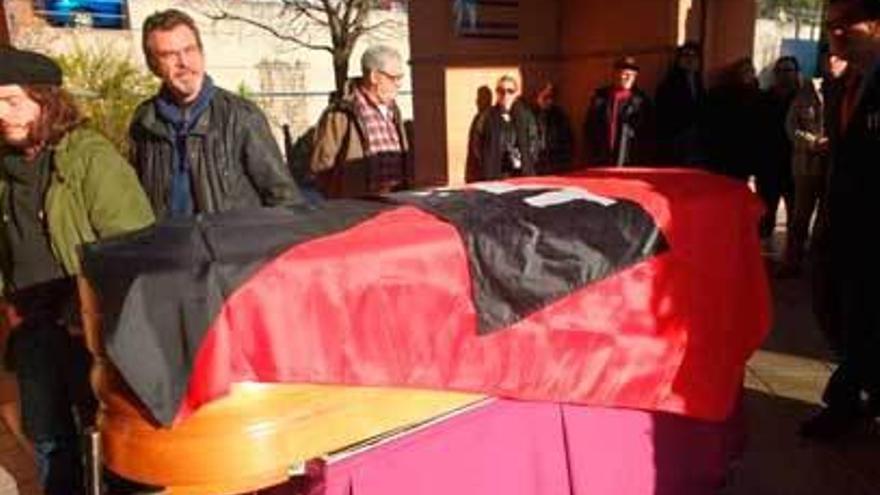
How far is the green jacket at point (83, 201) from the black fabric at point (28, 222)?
0.07 metres

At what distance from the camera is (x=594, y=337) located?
8.32 feet

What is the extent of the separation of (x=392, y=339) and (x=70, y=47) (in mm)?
14651

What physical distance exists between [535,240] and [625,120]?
447cm

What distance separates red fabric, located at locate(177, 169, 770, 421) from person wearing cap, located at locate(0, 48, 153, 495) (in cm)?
83

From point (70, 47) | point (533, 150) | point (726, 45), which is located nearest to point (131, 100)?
point (70, 47)

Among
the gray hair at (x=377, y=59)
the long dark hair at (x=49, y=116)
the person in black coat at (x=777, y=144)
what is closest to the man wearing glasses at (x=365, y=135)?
the gray hair at (x=377, y=59)

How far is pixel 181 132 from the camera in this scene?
295cm

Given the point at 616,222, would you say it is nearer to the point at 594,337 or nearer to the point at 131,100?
the point at 594,337

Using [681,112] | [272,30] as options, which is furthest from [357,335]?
[272,30]

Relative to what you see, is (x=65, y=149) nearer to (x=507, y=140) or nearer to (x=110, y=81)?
(x=507, y=140)

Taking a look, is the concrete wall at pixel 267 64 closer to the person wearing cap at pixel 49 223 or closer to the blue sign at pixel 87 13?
the blue sign at pixel 87 13

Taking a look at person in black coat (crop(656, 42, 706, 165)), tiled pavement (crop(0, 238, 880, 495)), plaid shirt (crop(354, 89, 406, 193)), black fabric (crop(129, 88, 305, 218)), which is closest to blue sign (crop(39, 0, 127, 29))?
person in black coat (crop(656, 42, 706, 165))

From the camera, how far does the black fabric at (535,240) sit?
2326 mm

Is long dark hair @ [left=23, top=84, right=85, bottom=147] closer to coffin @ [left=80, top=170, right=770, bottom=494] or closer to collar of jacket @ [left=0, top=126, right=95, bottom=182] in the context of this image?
collar of jacket @ [left=0, top=126, right=95, bottom=182]
